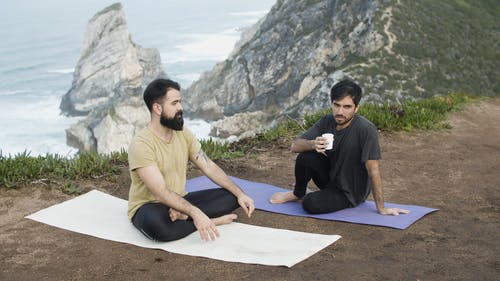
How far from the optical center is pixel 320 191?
7.20 m

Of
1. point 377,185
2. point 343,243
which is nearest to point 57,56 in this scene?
point 377,185

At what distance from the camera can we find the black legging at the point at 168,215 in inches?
245

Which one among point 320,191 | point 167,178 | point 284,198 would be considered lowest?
point 284,198

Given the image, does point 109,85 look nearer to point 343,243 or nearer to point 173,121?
point 173,121

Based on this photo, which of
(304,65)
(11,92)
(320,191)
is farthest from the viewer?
(11,92)

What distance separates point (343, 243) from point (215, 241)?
1354 mm

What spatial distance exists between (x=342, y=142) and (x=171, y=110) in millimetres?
2045

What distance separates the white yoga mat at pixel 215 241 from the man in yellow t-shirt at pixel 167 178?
14cm

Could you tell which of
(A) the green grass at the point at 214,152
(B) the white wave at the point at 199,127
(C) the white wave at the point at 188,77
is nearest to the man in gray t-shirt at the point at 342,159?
(A) the green grass at the point at 214,152

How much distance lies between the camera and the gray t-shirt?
22.2 feet

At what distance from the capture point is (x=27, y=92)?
391ft

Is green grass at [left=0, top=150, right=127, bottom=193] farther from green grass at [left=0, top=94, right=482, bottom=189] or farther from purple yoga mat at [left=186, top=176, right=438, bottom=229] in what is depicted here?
purple yoga mat at [left=186, top=176, right=438, bottom=229]

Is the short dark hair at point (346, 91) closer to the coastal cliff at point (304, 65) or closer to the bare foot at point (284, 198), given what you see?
the bare foot at point (284, 198)

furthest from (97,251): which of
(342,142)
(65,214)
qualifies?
(342,142)
